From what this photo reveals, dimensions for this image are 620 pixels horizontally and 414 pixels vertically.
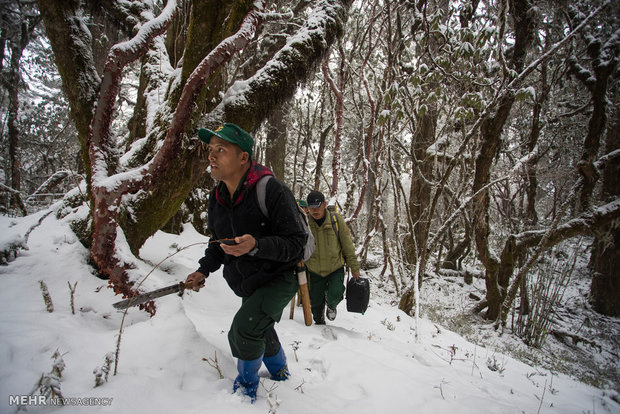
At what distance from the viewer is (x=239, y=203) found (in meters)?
2.03

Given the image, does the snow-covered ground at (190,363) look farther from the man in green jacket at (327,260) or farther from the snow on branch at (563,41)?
the snow on branch at (563,41)

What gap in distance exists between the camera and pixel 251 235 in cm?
189

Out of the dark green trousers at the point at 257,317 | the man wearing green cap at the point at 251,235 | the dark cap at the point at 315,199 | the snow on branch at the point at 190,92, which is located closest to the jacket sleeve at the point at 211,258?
the man wearing green cap at the point at 251,235

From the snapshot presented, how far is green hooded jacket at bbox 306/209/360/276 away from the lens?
173 inches

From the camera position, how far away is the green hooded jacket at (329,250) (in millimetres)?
4391

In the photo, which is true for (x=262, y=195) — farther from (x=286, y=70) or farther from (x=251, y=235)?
(x=286, y=70)

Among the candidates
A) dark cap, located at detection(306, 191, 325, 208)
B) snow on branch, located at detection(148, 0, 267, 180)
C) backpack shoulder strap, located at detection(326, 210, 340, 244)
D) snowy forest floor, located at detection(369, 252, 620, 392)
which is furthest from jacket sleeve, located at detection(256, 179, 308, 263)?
snowy forest floor, located at detection(369, 252, 620, 392)

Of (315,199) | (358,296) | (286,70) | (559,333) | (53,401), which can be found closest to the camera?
(53,401)

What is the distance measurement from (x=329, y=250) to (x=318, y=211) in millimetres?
646

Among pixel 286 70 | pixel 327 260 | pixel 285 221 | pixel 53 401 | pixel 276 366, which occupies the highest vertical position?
pixel 286 70

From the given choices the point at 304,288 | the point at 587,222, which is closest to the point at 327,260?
the point at 304,288

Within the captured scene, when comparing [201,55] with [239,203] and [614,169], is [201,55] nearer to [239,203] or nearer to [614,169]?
[239,203]

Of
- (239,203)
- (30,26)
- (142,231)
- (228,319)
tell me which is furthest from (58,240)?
(30,26)

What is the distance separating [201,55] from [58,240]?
9.56 ft
